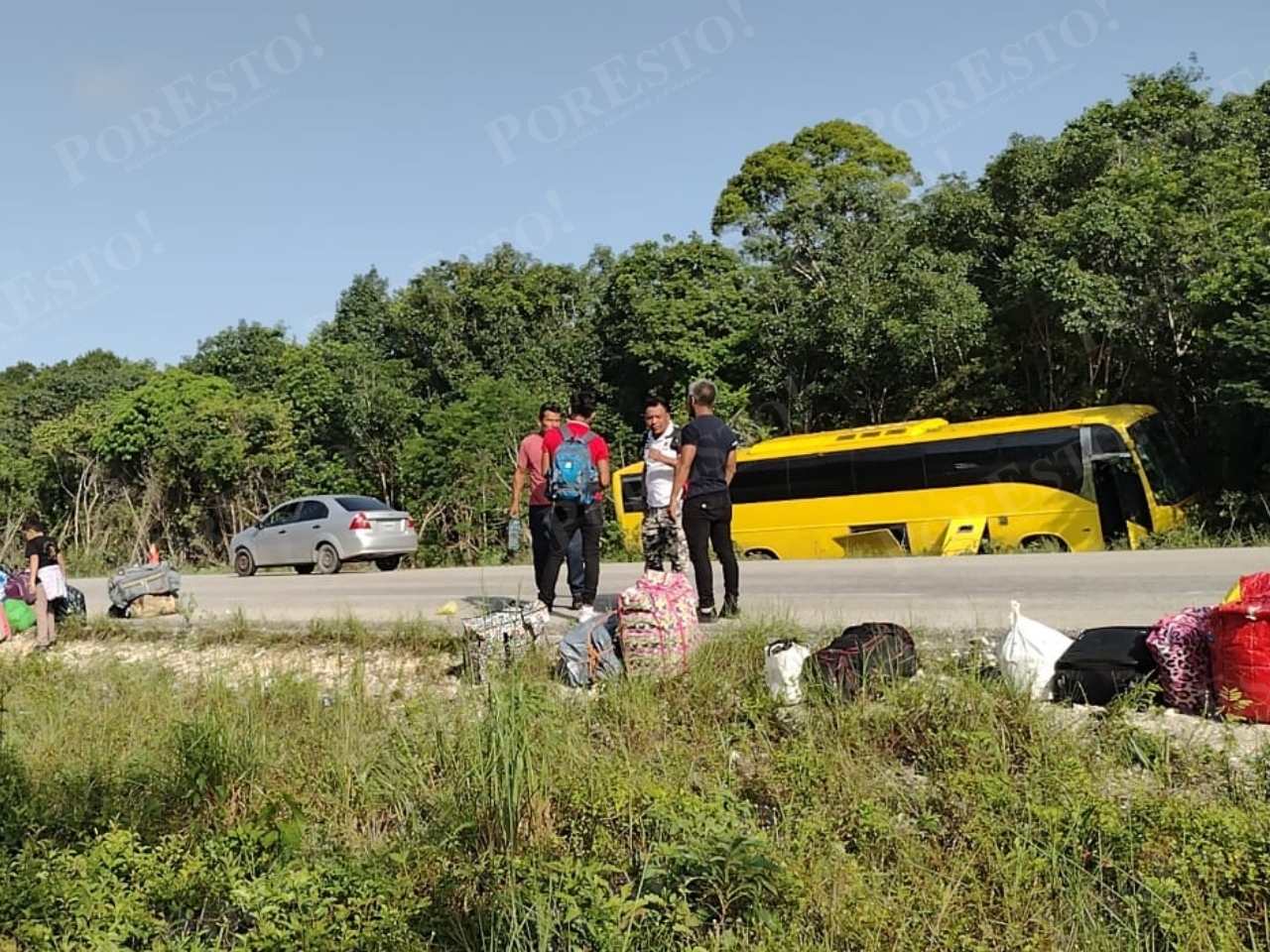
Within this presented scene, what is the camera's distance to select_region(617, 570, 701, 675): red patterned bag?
19.7ft

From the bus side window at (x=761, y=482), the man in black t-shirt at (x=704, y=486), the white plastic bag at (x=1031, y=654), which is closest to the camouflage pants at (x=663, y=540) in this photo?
the man in black t-shirt at (x=704, y=486)

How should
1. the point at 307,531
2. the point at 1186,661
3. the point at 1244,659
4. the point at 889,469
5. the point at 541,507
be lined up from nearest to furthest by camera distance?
the point at 1244,659, the point at 1186,661, the point at 541,507, the point at 889,469, the point at 307,531

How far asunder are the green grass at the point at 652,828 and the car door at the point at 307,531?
14.6 meters

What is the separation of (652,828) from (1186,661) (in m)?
2.65

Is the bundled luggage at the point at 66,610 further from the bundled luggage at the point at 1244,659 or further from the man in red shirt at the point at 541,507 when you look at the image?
the bundled luggage at the point at 1244,659

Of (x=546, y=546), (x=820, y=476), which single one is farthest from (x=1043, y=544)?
(x=546, y=546)

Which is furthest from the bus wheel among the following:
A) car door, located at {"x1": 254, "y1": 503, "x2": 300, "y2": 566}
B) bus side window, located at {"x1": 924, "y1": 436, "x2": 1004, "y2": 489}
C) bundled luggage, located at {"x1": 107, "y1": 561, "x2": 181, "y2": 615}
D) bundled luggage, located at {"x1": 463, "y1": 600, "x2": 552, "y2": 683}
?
car door, located at {"x1": 254, "y1": 503, "x2": 300, "y2": 566}

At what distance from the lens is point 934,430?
17.7 meters

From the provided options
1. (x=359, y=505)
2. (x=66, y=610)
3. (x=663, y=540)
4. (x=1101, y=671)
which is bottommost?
(x=1101, y=671)

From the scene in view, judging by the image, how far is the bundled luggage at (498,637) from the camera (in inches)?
268

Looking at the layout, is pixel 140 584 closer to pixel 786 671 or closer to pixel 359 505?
pixel 786 671

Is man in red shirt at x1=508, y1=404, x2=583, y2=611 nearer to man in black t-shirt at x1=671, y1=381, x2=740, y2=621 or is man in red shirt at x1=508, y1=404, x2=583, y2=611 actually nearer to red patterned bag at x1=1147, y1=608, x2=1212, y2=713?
man in black t-shirt at x1=671, y1=381, x2=740, y2=621

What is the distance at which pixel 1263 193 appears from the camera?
17109mm

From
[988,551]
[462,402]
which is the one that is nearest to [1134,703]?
[988,551]
